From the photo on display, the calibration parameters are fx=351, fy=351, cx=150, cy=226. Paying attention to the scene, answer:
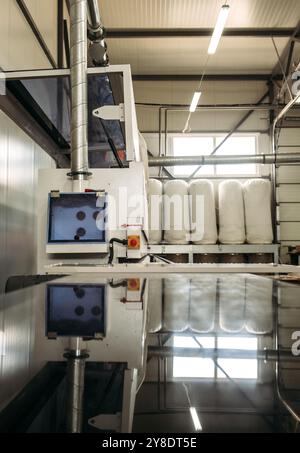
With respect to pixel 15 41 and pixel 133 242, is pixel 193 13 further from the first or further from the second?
pixel 133 242

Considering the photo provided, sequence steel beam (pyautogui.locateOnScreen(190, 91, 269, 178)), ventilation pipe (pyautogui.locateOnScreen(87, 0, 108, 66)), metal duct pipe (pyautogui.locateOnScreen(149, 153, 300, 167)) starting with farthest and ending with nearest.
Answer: steel beam (pyautogui.locateOnScreen(190, 91, 269, 178))
metal duct pipe (pyautogui.locateOnScreen(149, 153, 300, 167))
ventilation pipe (pyautogui.locateOnScreen(87, 0, 108, 66))

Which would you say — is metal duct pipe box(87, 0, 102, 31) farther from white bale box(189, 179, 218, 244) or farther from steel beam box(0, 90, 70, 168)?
white bale box(189, 179, 218, 244)

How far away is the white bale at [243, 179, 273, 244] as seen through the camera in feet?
16.1

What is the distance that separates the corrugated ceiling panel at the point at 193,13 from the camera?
4.16 metres

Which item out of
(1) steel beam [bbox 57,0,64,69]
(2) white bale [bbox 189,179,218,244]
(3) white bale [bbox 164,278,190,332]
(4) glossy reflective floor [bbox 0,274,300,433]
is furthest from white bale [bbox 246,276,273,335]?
(2) white bale [bbox 189,179,218,244]

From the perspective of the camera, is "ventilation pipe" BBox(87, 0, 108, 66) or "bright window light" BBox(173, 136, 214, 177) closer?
"ventilation pipe" BBox(87, 0, 108, 66)

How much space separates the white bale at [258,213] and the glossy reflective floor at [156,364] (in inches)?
169

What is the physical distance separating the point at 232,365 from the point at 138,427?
18 centimetres

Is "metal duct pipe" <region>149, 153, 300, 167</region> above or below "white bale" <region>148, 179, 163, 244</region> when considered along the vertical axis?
above

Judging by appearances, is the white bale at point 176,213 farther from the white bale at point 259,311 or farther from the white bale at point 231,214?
the white bale at point 259,311

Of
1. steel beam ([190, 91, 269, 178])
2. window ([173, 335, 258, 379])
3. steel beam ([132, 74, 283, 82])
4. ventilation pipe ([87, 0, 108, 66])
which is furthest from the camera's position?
steel beam ([132, 74, 283, 82])

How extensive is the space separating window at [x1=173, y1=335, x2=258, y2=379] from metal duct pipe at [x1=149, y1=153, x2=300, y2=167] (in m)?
4.81

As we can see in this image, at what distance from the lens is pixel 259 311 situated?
27.6 inches
